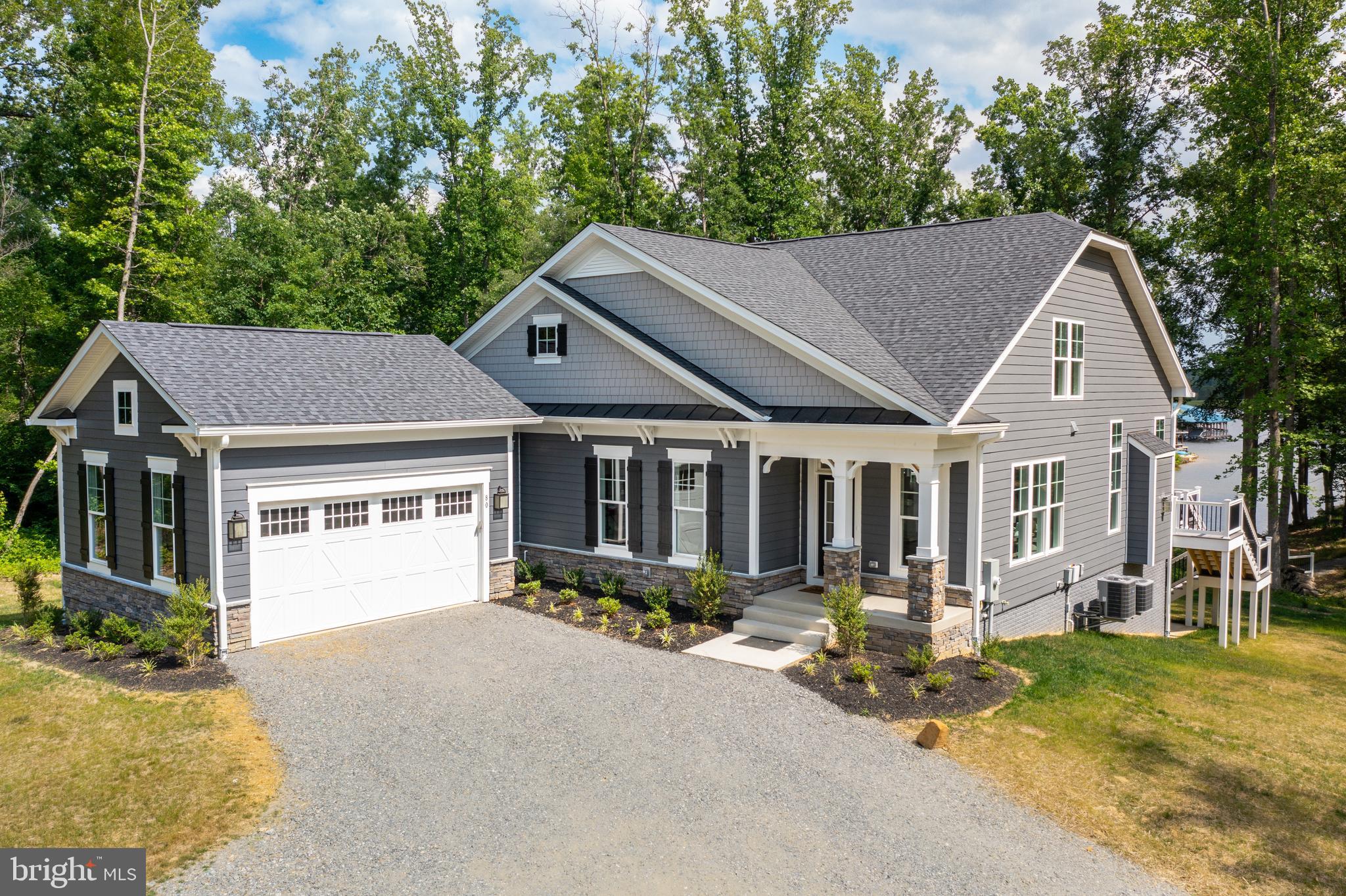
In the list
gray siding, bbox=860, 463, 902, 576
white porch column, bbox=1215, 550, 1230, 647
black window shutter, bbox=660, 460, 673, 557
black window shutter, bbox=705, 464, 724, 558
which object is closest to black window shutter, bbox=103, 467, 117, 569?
black window shutter, bbox=660, 460, 673, 557

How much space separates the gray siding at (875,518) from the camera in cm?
1489

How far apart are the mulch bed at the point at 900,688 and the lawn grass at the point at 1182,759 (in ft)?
1.12

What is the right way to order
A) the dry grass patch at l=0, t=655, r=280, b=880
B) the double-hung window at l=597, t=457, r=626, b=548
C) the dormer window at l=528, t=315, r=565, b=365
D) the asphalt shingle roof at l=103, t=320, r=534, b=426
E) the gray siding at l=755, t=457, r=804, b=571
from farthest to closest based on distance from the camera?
the dormer window at l=528, t=315, r=565, b=365, the double-hung window at l=597, t=457, r=626, b=548, the gray siding at l=755, t=457, r=804, b=571, the asphalt shingle roof at l=103, t=320, r=534, b=426, the dry grass patch at l=0, t=655, r=280, b=880

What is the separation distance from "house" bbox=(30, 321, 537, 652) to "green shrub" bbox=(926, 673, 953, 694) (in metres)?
8.37

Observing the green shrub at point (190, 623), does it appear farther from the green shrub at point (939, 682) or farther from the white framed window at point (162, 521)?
the green shrub at point (939, 682)

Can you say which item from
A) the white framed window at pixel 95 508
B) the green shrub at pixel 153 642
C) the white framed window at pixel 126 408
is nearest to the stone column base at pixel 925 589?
the green shrub at pixel 153 642

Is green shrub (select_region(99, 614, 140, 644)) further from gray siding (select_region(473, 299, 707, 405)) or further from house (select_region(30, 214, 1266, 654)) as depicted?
gray siding (select_region(473, 299, 707, 405))

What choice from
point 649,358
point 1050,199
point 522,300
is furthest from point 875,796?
point 1050,199

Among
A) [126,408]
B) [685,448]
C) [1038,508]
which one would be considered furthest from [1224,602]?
[126,408]

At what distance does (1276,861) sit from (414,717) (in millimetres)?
8905

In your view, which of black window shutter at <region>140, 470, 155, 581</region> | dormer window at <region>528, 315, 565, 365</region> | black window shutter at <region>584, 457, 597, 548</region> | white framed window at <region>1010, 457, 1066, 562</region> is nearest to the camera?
black window shutter at <region>140, 470, 155, 581</region>

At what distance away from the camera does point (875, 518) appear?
15.0 m

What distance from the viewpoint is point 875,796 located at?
8727mm

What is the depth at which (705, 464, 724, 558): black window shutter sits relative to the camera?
50.2ft
